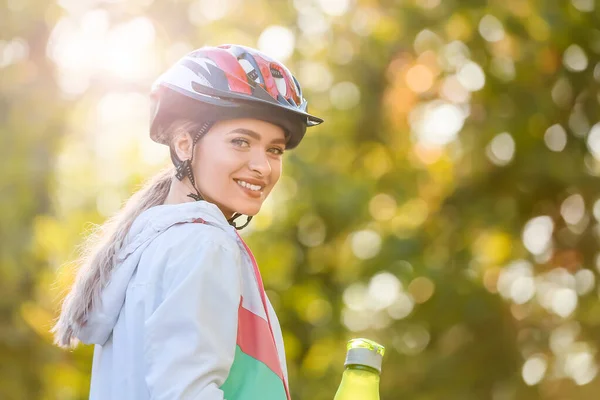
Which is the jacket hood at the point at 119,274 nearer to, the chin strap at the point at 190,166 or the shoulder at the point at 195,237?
the shoulder at the point at 195,237

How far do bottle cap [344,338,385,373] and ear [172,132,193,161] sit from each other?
0.77m

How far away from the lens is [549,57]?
55.3 feet

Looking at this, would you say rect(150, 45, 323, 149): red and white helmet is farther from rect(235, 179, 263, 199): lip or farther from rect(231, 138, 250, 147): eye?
rect(235, 179, 263, 199): lip

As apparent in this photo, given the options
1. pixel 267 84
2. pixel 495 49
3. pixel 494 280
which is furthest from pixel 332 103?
pixel 267 84

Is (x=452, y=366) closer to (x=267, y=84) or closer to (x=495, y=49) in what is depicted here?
(x=495, y=49)

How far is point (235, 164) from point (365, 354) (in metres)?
0.68

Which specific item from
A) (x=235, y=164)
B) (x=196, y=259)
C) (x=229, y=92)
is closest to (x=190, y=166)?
(x=235, y=164)

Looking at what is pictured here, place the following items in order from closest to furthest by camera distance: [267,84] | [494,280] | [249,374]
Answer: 1. [249,374]
2. [267,84]
3. [494,280]

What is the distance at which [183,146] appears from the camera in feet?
10.0

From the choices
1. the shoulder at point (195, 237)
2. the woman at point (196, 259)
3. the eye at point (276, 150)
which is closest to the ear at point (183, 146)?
the woman at point (196, 259)

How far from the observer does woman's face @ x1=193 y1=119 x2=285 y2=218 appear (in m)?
2.95

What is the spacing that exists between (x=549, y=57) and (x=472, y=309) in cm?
465

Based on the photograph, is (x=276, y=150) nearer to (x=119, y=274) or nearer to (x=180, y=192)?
(x=180, y=192)

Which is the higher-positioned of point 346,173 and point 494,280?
point 346,173
